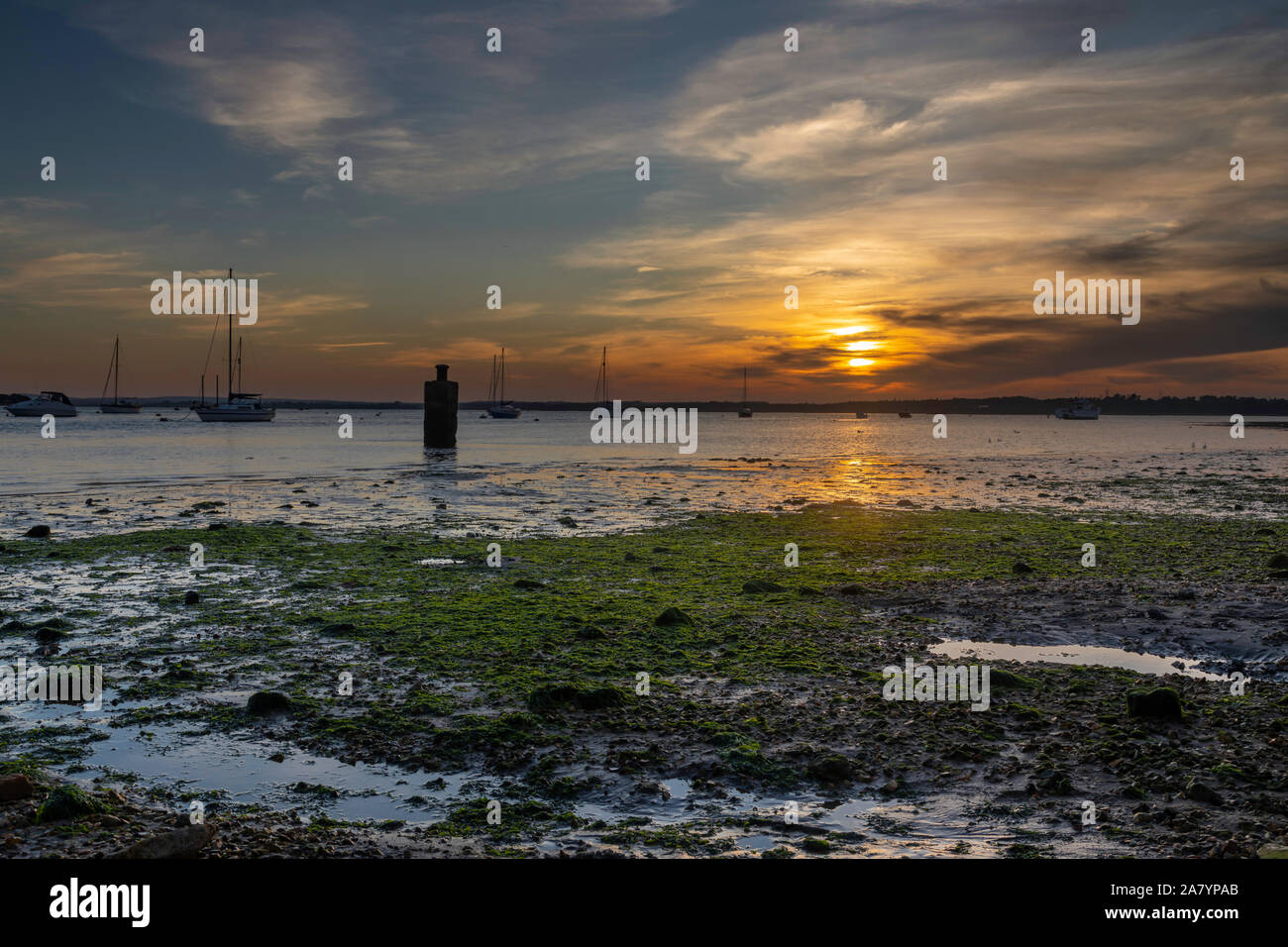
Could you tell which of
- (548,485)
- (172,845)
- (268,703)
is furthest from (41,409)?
(172,845)

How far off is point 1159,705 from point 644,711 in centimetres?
473

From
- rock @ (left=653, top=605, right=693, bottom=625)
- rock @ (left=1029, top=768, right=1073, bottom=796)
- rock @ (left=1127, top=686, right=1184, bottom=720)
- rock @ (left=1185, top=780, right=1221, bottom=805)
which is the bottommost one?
rock @ (left=1029, top=768, right=1073, bottom=796)

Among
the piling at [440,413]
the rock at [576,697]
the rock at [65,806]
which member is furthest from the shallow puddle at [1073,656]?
the piling at [440,413]

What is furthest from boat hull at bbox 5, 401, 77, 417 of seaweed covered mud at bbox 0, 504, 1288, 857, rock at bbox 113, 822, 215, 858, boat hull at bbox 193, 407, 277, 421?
rock at bbox 113, 822, 215, 858

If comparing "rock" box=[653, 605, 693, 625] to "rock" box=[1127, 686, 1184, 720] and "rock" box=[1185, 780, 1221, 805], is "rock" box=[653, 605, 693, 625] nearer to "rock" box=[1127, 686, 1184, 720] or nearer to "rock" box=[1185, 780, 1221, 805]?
"rock" box=[1127, 686, 1184, 720]

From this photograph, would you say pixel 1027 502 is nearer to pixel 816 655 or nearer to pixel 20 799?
pixel 816 655

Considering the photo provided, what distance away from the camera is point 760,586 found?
14.4m

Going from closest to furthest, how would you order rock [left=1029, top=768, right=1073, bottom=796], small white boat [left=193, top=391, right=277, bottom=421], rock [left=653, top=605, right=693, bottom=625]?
1. rock [left=1029, top=768, right=1073, bottom=796]
2. rock [left=653, top=605, right=693, bottom=625]
3. small white boat [left=193, top=391, right=277, bottom=421]

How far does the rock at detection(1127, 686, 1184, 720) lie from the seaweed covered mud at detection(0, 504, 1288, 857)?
2 centimetres

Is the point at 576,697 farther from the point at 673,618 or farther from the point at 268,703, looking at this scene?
the point at 673,618

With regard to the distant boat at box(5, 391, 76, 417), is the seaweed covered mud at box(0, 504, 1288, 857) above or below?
below

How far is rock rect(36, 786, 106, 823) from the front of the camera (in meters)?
5.87

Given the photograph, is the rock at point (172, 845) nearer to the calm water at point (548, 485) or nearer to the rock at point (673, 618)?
the rock at point (673, 618)
